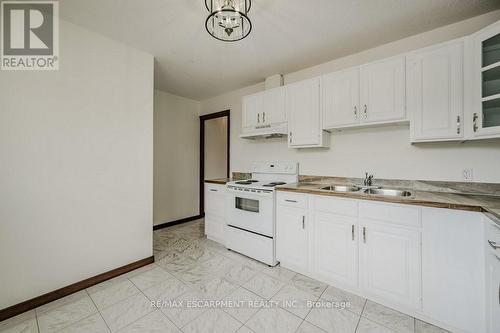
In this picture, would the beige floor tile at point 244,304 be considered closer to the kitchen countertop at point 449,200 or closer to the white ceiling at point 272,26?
the kitchen countertop at point 449,200

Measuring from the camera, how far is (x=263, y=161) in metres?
3.37

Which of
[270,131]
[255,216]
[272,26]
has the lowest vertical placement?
[255,216]

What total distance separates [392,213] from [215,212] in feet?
7.56

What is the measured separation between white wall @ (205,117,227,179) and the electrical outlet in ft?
13.4

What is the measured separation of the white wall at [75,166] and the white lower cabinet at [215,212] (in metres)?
0.93

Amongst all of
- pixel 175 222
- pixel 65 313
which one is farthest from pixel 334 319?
pixel 175 222

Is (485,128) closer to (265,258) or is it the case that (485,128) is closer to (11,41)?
(265,258)

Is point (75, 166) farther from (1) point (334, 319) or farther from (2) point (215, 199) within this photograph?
(1) point (334, 319)

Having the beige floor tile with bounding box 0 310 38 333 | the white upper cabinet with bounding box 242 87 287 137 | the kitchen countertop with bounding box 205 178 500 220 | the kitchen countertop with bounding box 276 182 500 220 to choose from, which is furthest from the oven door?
the beige floor tile with bounding box 0 310 38 333

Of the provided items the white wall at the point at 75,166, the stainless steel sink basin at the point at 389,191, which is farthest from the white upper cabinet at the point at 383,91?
the white wall at the point at 75,166

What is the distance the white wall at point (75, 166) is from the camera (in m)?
1.67

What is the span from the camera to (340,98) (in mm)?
2291

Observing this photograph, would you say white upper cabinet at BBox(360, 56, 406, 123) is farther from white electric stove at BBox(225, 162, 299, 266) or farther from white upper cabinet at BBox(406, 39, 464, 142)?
white electric stove at BBox(225, 162, 299, 266)

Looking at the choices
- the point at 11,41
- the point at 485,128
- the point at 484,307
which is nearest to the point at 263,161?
the point at 485,128
